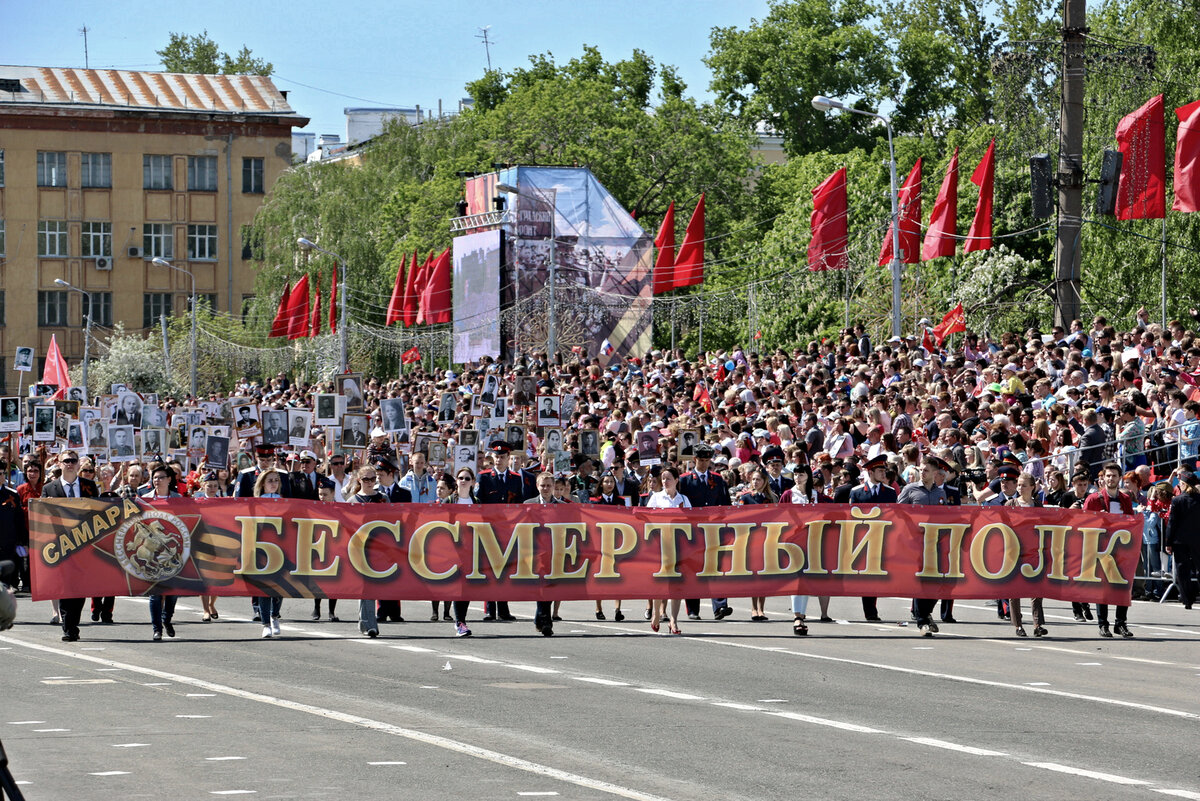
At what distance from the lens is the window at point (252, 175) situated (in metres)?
97.3

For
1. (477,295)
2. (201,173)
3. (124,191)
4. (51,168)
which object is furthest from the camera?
(201,173)

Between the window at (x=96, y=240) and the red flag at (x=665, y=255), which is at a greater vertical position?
the window at (x=96, y=240)

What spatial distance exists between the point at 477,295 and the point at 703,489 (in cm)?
4327

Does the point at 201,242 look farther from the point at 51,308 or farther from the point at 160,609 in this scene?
the point at 160,609

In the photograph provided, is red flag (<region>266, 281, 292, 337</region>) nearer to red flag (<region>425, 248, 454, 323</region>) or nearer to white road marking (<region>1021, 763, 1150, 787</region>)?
red flag (<region>425, 248, 454, 323</region>)

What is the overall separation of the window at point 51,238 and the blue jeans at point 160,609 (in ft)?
270

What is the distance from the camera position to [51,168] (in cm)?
9444

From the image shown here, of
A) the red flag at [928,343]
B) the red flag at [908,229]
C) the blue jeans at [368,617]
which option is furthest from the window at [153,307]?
the blue jeans at [368,617]

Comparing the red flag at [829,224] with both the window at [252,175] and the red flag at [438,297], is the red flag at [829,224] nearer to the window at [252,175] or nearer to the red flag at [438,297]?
the red flag at [438,297]

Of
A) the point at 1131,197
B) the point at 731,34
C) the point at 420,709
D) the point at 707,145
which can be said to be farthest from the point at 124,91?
the point at 420,709

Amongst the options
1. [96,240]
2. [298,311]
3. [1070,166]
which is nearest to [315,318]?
[298,311]

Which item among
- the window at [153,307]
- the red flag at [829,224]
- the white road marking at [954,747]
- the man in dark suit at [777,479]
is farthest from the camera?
the window at [153,307]

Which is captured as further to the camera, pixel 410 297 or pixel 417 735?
pixel 410 297

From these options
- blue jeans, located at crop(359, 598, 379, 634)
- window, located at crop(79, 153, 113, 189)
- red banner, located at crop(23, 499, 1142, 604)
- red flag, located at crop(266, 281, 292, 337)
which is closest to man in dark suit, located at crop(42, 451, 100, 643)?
red banner, located at crop(23, 499, 1142, 604)
